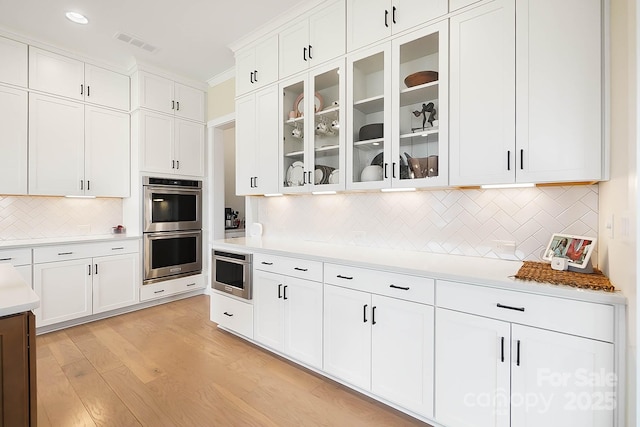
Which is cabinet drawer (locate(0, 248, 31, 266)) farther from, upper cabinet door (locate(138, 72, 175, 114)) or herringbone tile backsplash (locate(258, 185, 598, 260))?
herringbone tile backsplash (locate(258, 185, 598, 260))

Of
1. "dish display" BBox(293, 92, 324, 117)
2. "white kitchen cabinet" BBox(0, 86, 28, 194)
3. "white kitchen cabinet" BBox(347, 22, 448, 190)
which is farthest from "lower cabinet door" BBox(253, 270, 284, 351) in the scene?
"white kitchen cabinet" BBox(0, 86, 28, 194)

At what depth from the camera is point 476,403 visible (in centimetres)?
163

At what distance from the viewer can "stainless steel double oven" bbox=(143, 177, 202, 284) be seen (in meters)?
3.93

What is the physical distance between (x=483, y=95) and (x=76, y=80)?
4.20m

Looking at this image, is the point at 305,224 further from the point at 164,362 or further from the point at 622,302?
the point at 622,302

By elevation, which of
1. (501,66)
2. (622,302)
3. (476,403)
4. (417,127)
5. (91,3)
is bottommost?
(476,403)

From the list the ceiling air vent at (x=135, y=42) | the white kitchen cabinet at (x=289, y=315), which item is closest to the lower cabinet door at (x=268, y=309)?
the white kitchen cabinet at (x=289, y=315)

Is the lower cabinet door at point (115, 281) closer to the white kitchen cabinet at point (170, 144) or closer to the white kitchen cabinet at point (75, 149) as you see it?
the white kitchen cabinet at point (75, 149)

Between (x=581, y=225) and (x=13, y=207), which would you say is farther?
(x=13, y=207)

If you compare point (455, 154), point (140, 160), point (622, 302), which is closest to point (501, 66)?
point (455, 154)

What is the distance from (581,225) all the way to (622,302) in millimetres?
720

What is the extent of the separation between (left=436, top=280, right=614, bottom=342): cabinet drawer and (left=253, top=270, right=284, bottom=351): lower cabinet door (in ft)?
4.37

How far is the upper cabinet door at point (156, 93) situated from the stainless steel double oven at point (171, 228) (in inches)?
36.6

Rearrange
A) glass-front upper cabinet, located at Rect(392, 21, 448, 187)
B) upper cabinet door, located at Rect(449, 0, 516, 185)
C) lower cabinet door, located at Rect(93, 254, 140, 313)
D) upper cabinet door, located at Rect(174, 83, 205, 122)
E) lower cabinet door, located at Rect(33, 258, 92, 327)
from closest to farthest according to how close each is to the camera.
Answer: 1. upper cabinet door, located at Rect(449, 0, 516, 185)
2. glass-front upper cabinet, located at Rect(392, 21, 448, 187)
3. lower cabinet door, located at Rect(33, 258, 92, 327)
4. lower cabinet door, located at Rect(93, 254, 140, 313)
5. upper cabinet door, located at Rect(174, 83, 205, 122)
